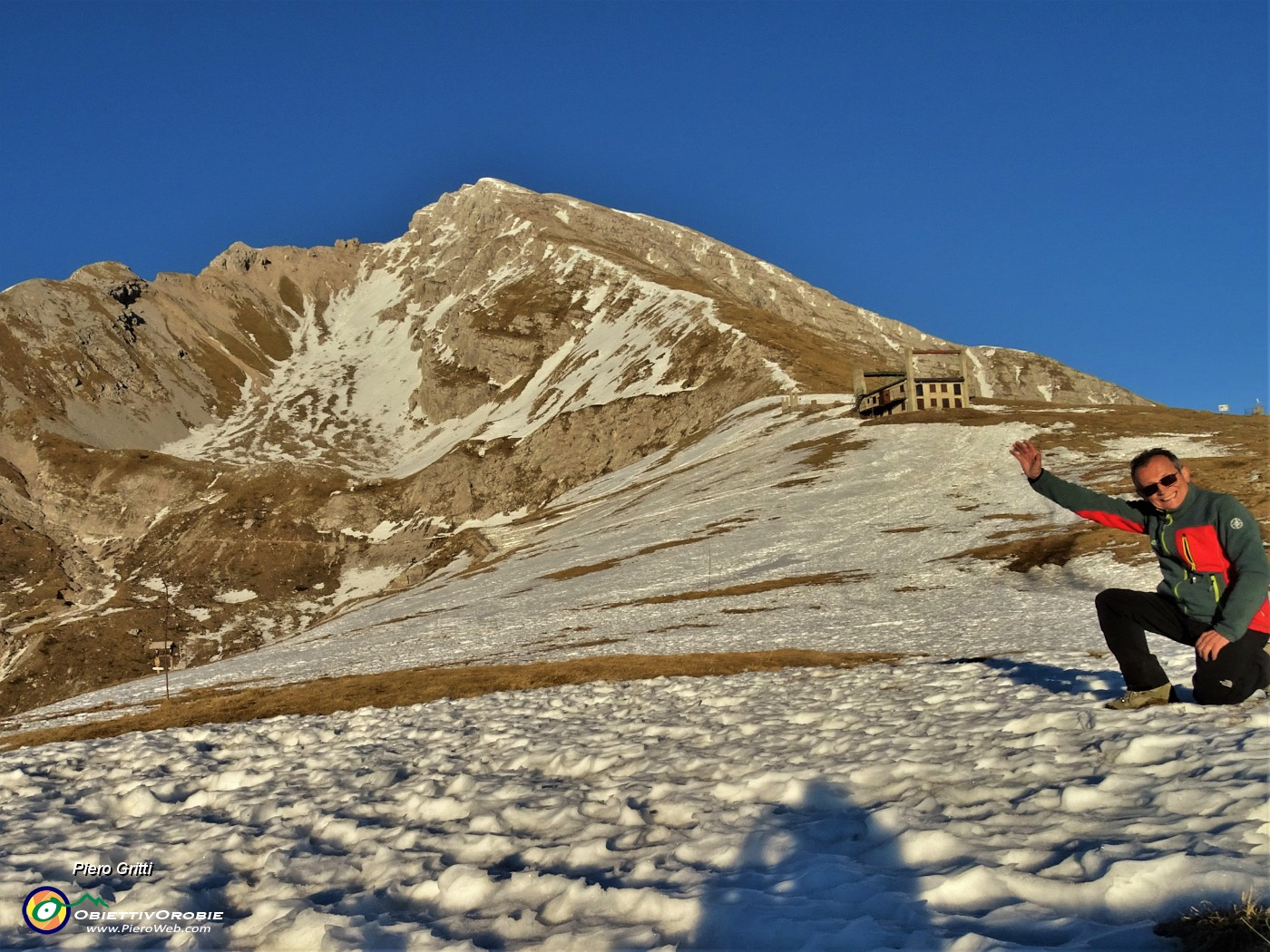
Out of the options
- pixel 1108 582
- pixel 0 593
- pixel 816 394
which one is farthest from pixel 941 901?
pixel 0 593

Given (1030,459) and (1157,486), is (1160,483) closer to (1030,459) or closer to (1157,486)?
(1157,486)

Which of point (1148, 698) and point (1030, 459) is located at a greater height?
point (1030, 459)

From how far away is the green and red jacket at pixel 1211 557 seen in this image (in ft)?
29.8

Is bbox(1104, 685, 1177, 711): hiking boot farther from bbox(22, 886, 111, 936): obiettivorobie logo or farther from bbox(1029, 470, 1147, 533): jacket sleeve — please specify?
bbox(22, 886, 111, 936): obiettivorobie logo

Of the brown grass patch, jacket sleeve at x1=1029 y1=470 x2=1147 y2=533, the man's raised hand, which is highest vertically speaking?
the man's raised hand

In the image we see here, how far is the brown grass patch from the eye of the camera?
22.0 m

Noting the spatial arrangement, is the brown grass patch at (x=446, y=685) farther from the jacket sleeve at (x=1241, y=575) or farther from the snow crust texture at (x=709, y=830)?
the jacket sleeve at (x=1241, y=575)

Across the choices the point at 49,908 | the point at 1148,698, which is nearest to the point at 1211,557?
the point at 1148,698

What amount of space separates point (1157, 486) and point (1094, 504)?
4.01 feet

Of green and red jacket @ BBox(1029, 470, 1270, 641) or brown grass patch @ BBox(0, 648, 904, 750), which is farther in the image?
brown grass patch @ BBox(0, 648, 904, 750)

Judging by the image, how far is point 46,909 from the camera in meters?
7.75

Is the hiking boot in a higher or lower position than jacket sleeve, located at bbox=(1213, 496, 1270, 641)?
lower

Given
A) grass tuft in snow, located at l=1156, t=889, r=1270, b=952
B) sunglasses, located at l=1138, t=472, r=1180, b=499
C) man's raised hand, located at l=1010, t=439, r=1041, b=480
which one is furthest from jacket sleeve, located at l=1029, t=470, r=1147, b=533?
grass tuft in snow, located at l=1156, t=889, r=1270, b=952

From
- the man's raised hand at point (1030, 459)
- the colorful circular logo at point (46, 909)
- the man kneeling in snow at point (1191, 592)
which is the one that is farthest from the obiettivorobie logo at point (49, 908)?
the man kneeling in snow at point (1191, 592)
